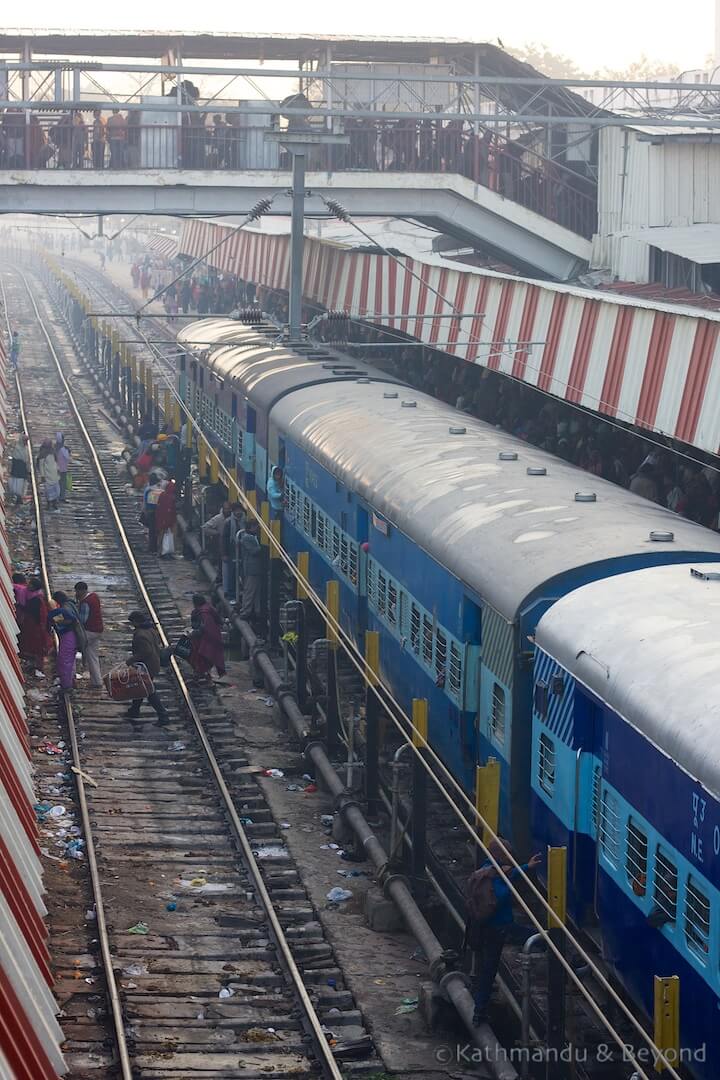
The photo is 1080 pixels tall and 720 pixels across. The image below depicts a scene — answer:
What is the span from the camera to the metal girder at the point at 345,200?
30953mm

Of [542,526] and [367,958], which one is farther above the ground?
[542,526]

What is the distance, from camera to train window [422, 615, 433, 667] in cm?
1371

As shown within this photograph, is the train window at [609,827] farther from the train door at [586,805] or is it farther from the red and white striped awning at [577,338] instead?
the red and white striped awning at [577,338]

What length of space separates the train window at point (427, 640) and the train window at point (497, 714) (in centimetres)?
179

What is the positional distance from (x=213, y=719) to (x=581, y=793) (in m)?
8.77

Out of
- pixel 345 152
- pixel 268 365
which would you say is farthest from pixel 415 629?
pixel 345 152

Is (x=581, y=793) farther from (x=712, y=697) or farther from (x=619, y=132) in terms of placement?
(x=619, y=132)

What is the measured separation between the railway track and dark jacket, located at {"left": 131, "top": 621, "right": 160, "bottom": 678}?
71cm

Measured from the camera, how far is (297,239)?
30016 mm

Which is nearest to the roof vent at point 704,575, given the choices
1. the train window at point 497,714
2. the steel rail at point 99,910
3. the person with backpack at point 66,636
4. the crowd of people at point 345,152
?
the train window at point 497,714

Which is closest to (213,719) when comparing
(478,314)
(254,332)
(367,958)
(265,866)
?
(265,866)

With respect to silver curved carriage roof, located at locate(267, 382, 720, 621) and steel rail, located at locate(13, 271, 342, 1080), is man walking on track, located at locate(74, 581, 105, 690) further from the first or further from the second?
silver curved carriage roof, located at locate(267, 382, 720, 621)

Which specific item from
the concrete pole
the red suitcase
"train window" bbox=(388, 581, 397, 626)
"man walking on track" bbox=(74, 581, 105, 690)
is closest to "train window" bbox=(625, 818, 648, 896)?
"train window" bbox=(388, 581, 397, 626)

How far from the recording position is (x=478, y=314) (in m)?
25.3
